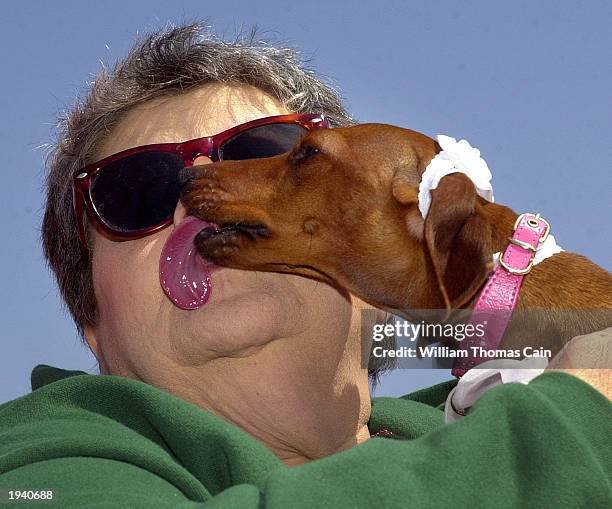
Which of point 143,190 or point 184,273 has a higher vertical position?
point 143,190

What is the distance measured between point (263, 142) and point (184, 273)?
714 mm

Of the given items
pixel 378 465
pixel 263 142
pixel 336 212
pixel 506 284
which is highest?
pixel 263 142

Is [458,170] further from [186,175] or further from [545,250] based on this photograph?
[186,175]

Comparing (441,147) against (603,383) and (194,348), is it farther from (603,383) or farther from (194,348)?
(603,383)

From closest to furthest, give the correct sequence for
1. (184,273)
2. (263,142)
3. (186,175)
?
(184,273) < (186,175) < (263,142)

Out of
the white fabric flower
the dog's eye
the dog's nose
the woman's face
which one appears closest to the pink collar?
the white fabric flower

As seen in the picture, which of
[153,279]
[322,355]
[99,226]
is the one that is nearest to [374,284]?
[322,355]

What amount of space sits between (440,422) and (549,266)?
1.17 m

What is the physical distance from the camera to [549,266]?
3.11 meters

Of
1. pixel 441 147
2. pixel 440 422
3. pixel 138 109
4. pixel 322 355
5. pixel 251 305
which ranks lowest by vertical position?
pixel 440 422

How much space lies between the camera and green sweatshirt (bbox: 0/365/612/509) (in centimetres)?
200

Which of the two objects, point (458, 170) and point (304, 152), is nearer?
point (458, 170)

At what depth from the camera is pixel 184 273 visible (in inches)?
131

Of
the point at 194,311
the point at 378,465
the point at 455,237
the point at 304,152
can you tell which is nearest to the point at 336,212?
the point at 304,152
